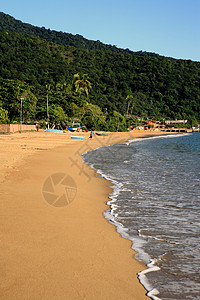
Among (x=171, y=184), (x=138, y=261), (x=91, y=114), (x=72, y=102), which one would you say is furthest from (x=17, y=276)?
(x=91, y=114)

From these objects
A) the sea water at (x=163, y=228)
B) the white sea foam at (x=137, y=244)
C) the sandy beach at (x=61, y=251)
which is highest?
the sandy beach at (x=61, y=251)

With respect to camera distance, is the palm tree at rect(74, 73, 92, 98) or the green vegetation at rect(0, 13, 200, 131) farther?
the green vegetation at rect(0, 13, 200, 131)

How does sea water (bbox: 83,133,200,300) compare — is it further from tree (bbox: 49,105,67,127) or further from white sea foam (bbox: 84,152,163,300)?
tree (bbox: 49,105,67,127)

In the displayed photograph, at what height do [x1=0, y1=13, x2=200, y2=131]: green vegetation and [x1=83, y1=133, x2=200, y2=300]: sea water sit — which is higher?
[x1=0, y1=13, x2=200, y2=131]: green vegetation

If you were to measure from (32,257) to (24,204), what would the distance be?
3.71 metres

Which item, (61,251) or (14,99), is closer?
(61,251)

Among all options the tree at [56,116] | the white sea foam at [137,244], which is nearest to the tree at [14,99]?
the tree at [56,116]

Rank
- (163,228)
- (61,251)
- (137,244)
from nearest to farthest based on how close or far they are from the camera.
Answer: (61,251) → (137,244) → (163,228)

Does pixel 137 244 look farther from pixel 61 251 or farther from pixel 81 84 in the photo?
pixel 81 84

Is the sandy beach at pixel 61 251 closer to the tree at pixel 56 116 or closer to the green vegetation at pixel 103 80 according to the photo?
the tree at pixel 56 116

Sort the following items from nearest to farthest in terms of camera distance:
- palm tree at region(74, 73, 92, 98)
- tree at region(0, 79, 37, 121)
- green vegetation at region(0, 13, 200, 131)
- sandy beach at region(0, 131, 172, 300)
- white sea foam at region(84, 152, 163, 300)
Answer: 1. sandy beach at region(0, 131, 172, 300)
2. white sea foam at region(84, 152, 163, 300)
3. tree at region(0, 79, 37, 121)
4. palm tree at region(74, 73, 92, 98)
5. green vegetation at region(0, 13, 200, 131)

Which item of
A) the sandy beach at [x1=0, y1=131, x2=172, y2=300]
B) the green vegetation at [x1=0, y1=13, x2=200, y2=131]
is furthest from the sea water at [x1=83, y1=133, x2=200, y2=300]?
the green vegetation at [x1=0, y1=13, x2=200, y2=131]

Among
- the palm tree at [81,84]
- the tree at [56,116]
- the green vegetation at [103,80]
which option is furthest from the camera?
the green vegetation at [103,80]

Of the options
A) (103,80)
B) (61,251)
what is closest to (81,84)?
(103,80)
